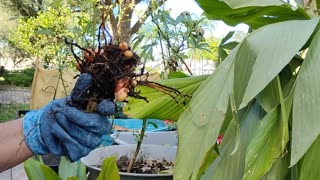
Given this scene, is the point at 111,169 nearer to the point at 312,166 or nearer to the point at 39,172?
the point at 39,172

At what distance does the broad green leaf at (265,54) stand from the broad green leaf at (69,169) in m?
0.78

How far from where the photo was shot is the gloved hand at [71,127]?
984mm

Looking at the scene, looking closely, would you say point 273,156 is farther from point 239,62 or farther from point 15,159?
point 15,159

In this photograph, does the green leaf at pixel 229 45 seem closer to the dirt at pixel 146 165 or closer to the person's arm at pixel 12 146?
the dirt at pixel 146 165

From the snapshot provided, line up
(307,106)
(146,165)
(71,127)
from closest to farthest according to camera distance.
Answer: (307,106)
(71,127)
(146,165)

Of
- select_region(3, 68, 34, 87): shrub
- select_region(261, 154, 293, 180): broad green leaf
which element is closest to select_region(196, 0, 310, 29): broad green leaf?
select_region(261, 154, 293, 180): broad green leaf

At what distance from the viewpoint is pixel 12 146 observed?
1088 mm

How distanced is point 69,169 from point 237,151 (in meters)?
0.75

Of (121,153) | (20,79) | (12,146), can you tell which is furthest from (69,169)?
(20,79)

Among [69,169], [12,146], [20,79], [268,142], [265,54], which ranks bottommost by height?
[20,79]

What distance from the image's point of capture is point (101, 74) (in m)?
1.02

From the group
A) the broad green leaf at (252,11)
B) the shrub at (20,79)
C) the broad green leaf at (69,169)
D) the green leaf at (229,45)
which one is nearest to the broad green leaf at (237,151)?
the broad green leaf at (252,11)

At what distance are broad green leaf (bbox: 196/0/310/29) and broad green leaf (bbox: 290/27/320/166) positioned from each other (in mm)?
130

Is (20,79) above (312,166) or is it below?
below
